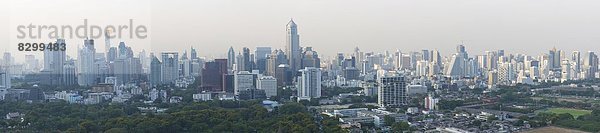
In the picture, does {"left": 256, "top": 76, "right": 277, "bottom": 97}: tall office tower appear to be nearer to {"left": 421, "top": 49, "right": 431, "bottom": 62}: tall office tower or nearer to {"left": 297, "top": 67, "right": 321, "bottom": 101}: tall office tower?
{"left": 297, "top": 67, "right": 321, "bottom": 101}: tall office tower

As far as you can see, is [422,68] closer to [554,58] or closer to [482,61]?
[482,61]

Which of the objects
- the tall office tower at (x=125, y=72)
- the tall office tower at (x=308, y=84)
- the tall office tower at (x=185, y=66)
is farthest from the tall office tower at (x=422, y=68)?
the tall office tower at (x=125, y=72)

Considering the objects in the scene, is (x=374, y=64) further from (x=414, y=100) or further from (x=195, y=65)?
(x=414, y=100)

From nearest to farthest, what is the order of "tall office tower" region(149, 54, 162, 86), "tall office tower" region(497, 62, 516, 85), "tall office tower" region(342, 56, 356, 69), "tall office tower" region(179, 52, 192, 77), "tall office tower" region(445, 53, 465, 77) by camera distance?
"tall office tower" region(149, 54, 162, 86), "tall office tower" region(497, 62, 516, 85), "tall office tower" region(179, 52, 192, 77), "tall office tower" region(342, 56, 356, 69), "tall office tower" region(445, 53, 465, 77)

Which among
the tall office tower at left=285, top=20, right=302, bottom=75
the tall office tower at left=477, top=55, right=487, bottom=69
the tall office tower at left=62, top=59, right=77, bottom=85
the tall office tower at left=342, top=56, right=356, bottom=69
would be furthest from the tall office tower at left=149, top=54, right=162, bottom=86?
the tall office tower at left=477, top=55, right=487, bottom=69

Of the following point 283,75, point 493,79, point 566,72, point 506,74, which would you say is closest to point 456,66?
point 506,74

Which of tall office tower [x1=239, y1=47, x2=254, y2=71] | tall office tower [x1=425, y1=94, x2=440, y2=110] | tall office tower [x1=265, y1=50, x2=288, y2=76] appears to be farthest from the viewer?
tall office tower [x1=239, y1=47, x2=254, y2=71]

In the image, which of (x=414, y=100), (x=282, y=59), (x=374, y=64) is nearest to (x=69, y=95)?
(x=414, y=100)
